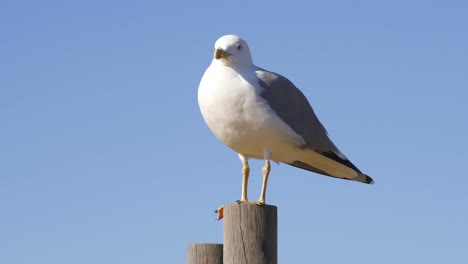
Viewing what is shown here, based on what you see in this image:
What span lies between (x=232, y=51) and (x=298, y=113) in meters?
1.07

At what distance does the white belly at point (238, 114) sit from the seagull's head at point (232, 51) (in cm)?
13

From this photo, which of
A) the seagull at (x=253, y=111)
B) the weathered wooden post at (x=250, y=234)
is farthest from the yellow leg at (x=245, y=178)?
the weathered wooden post at (x=250, y=234)

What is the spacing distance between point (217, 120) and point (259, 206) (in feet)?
4.41

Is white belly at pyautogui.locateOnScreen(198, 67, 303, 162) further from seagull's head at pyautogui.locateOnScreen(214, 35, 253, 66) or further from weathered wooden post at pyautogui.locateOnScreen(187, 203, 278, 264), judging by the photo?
weathered wooden post at pyautogui.locateOnScreen(187, 203, 278, 264)

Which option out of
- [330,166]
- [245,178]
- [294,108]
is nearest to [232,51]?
[294,108]

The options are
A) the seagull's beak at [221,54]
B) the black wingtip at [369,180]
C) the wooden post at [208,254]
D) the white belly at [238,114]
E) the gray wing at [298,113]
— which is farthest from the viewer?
the black wingtip at [369,180]

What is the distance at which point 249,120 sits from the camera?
791 centimetres

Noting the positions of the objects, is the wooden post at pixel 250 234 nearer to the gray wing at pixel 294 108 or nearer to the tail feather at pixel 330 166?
the gray wing at pixel 294 108

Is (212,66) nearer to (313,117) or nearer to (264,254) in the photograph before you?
(313,117)

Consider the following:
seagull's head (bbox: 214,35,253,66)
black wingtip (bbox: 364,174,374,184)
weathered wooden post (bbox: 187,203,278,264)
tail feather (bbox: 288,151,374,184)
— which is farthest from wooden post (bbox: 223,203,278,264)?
black wingtip (bbox: 364,174,374,184)

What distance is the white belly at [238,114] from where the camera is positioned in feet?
25.9

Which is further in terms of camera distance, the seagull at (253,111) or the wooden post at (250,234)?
the seagull at (253,111)

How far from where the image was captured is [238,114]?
7.88m

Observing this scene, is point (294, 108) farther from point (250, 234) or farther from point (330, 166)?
point (250, 234)
